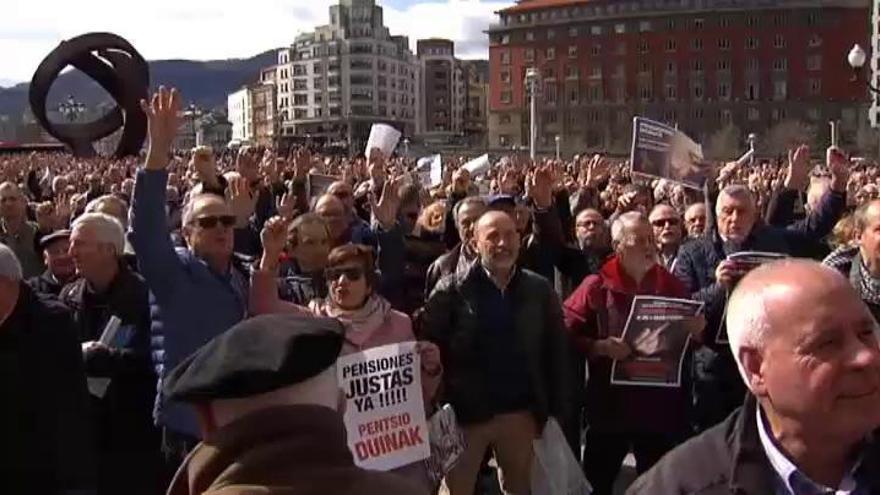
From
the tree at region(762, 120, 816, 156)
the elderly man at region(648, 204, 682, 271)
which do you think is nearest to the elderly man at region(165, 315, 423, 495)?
the elderly man at region(648, 204, 682, 271)

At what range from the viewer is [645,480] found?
2883 mm

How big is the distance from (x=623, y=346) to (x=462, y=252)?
1.07 metres

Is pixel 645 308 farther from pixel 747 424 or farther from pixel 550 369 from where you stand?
pixel 747 424

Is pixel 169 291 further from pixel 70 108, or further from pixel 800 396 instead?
pixel 70 108

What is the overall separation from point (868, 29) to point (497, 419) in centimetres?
10609

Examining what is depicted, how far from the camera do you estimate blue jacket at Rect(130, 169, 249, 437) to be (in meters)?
4.87

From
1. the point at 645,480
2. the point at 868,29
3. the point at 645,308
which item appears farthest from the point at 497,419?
the point at 868,29

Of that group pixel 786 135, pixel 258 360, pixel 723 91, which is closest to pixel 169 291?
pixel 258 360

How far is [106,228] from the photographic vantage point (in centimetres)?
528

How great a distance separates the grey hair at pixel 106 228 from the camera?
5.26m

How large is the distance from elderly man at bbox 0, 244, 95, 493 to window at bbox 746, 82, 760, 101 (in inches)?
4224

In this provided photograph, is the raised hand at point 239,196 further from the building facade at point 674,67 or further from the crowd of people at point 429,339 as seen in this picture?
the building facade at point 674,67

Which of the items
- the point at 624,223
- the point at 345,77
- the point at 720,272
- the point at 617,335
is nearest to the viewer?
the point at 720,272

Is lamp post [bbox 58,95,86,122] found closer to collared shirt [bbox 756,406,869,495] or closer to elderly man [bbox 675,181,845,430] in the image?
elderly man [bbox 675,181,845,430]
